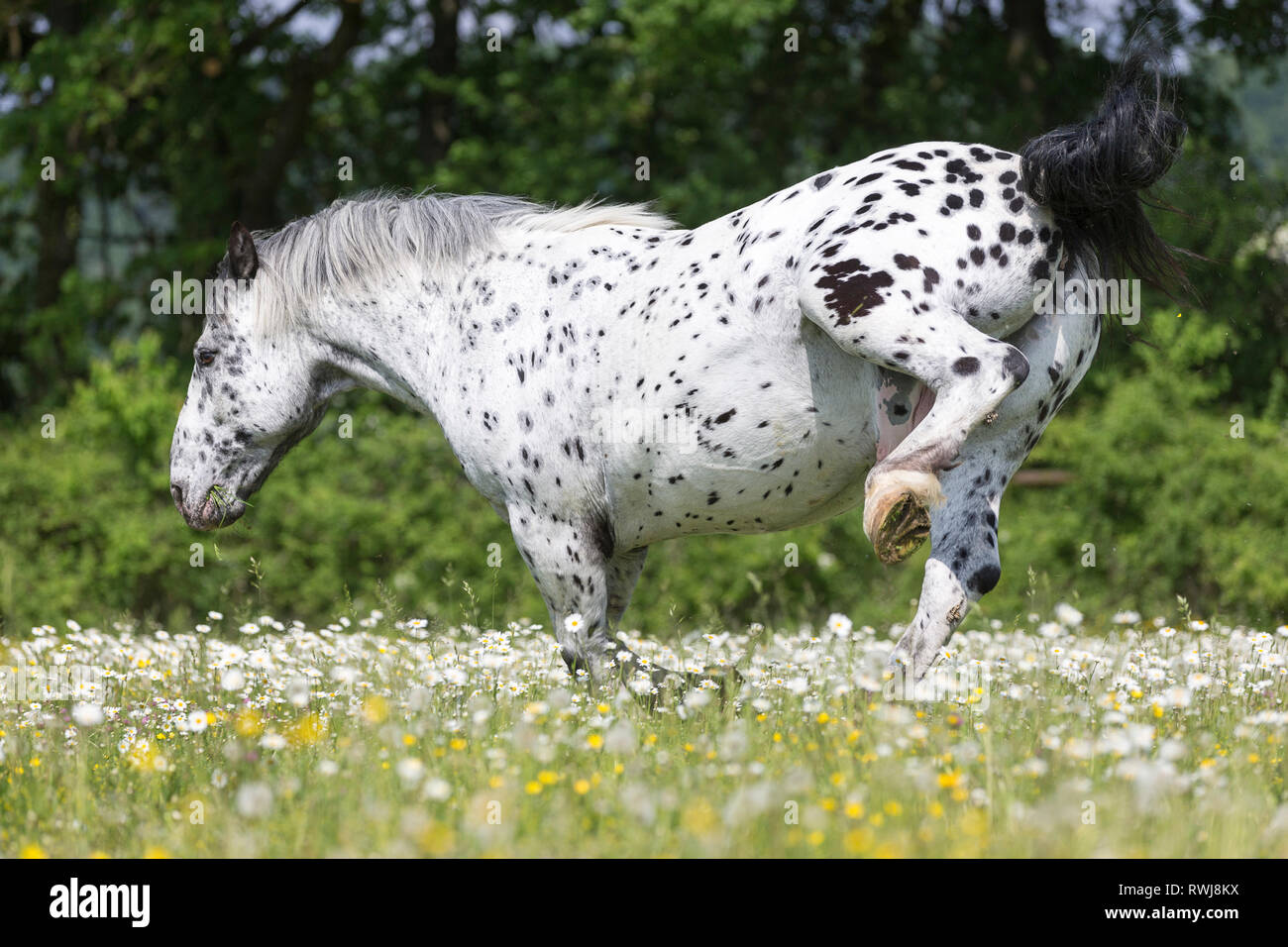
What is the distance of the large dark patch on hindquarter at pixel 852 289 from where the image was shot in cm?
405

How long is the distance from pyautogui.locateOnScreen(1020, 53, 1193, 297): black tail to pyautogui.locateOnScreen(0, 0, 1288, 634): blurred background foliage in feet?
17.2

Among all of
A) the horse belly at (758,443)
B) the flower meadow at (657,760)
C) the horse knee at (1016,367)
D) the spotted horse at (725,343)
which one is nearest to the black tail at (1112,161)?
the spotted horse at (725,343)

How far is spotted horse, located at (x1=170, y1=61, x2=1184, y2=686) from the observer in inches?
161

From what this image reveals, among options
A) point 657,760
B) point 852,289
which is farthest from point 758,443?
point 657,760

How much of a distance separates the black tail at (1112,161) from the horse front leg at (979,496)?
12.4 inches

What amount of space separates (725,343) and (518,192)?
10.3 meters

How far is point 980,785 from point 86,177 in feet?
53.3

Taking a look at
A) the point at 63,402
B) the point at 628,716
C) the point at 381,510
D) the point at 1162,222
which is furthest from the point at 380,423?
the point at 628,716

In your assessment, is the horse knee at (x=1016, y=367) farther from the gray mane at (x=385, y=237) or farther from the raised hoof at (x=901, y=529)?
the gray mane at (x=385, y=237)

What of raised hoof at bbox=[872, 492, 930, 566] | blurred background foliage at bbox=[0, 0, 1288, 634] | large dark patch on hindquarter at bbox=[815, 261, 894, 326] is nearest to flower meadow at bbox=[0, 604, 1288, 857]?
raised hoof at bbox=[872, 492, 930, 566]

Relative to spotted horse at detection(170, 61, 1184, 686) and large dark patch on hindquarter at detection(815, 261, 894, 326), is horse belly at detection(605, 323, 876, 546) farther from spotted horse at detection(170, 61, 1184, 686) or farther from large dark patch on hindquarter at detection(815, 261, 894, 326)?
large dark patch on hindquarter at detection(815, 261, 894, 326)

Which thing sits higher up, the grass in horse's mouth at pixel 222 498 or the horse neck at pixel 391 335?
the horse neck at pixel 391 335

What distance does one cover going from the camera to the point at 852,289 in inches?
160

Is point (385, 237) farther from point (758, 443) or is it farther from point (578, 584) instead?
point (758, 443)
